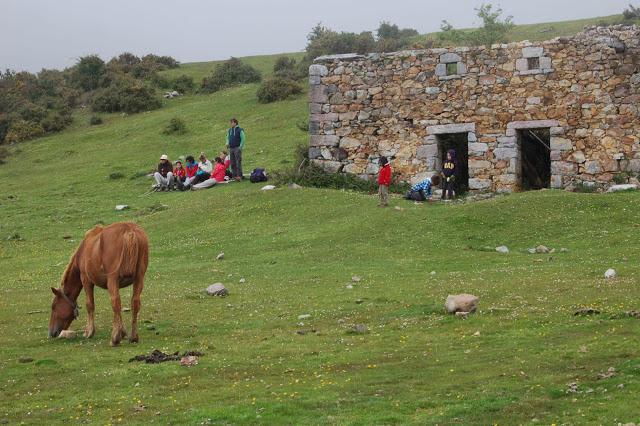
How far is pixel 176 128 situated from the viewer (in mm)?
49000

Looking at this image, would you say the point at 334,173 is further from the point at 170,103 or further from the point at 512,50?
the point at 170,103

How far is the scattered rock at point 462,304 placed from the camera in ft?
55.9

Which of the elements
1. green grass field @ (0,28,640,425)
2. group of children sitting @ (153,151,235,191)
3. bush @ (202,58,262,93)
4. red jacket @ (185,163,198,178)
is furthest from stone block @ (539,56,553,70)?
bush @ (202,58,262,93)

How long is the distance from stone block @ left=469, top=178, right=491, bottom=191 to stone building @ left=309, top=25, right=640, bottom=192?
0.03 m

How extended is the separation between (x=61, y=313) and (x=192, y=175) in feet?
69.0

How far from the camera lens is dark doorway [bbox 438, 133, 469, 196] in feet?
116

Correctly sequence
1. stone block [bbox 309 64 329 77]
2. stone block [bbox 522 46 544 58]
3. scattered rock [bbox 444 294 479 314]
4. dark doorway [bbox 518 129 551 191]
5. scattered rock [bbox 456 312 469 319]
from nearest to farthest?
scattered rock [bbox 456 312 469 319], scattered rock [bbox 444 294 479 314], stone block [bbox 522 46 544 58], dark doorway [bbox 518 129 551 191], stone block [bbox 309 64 329 77]

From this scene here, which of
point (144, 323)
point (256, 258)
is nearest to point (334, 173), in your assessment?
point (256, 258)

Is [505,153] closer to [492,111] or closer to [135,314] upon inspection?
[492,111]

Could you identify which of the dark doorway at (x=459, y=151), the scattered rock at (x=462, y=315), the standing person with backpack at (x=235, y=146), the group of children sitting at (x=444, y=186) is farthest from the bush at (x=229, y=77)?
the scattered rock at (x=462, y=315)

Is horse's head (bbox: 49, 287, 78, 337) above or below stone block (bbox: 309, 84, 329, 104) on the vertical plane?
below

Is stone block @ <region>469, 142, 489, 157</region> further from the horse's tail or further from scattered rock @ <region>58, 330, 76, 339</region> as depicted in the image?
scattered rock @ <region>58, 330, 76, 339</region>

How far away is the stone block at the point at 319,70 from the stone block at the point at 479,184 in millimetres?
6330

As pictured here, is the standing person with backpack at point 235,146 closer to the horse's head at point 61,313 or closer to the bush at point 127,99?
the horse's head at point 61,313
